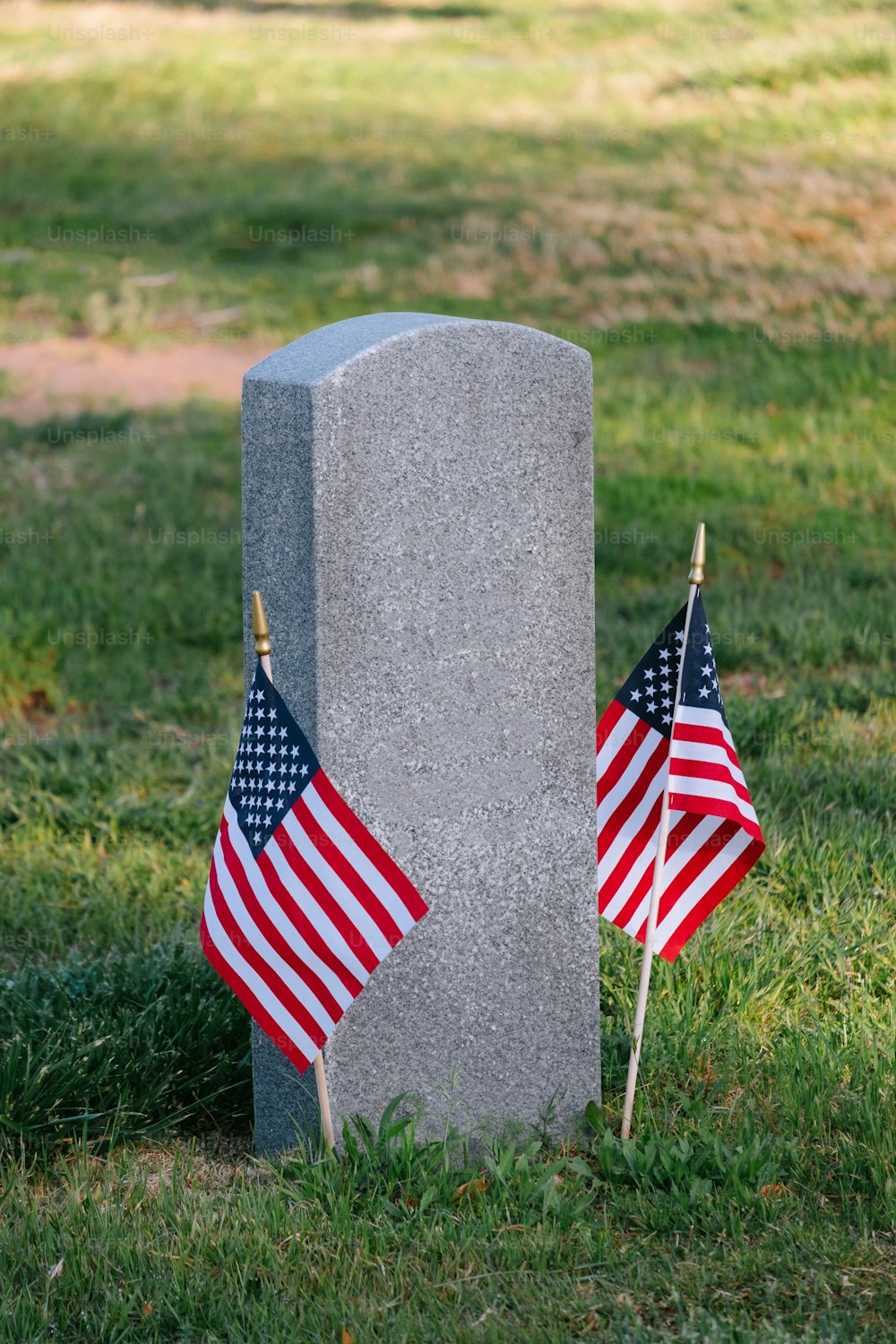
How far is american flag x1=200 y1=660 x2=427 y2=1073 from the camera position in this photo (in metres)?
3.20

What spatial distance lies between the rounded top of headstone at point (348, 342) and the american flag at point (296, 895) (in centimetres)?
63

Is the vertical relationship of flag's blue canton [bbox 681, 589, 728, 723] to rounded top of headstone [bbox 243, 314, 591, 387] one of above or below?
below

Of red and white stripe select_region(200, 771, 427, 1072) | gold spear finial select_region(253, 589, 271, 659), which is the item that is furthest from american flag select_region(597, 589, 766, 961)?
gold spear finial select_region(253, 589, 271, 659)

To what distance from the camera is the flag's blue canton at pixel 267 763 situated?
3189mm

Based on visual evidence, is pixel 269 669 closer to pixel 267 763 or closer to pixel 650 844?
pixel 267 763

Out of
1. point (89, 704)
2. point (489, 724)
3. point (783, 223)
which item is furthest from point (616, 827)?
point (783, 223)

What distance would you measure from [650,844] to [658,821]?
68 mm

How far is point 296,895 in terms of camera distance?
10.6 ft

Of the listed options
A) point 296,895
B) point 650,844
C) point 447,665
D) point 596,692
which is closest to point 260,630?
point 447,665

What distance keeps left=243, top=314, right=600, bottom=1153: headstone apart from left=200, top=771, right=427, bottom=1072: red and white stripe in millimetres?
169

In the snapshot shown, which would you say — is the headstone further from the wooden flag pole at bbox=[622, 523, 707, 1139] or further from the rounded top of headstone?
the wooden flag pole at bbox=[622, 523, 707, 1139]

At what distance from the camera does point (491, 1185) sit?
132 inches

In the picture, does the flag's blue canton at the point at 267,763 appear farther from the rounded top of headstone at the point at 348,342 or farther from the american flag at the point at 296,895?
the rounded top of headstone at the point at 348,342

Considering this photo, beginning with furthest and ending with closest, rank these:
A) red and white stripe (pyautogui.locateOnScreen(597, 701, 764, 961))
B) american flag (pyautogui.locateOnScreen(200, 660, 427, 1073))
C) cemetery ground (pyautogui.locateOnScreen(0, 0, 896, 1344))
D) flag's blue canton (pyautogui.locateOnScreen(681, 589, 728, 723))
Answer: red and white stripe (pyautogui.locateOnScreen(597, 701, 764, 961)) < flag's blue canton (pyautogui.locateOnScreen(681, 589, 728, 723)) < american flag (pyautogui.locateOnScreen(200, 660, 427, 1073)) < cemetery ground (pyautogui.locateOnScreen(0, 0, 896, 1344))
